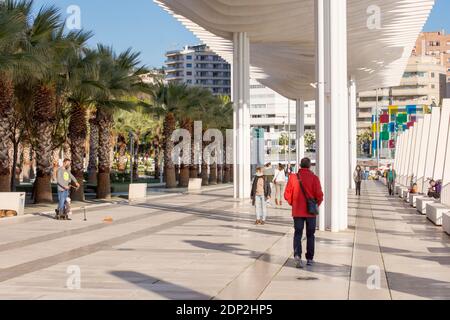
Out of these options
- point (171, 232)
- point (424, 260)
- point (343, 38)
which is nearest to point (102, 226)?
Result: point (171, 232)

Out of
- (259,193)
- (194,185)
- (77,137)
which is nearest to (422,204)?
(259,193)

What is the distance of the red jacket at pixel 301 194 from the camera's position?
452 inches

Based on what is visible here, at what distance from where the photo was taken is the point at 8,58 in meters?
21.5

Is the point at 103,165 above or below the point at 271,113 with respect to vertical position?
below

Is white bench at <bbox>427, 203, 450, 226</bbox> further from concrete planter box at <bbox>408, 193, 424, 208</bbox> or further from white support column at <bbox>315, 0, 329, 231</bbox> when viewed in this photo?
concrete planter box at <bbox>408, 193, 424, 208</bbox>

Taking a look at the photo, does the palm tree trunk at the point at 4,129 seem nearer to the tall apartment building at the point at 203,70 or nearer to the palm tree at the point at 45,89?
the palm tree at the point at 45,89

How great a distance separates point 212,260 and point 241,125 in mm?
21328

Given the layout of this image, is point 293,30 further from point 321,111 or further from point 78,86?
point 321,111

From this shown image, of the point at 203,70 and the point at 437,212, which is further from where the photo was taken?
the point at 203,70

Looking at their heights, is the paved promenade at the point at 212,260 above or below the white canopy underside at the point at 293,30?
below

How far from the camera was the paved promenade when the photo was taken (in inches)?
363

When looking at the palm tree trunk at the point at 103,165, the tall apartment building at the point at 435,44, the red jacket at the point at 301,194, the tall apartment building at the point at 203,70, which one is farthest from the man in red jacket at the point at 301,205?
the tall apartment building at the point at 203,70

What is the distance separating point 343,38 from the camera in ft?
58.0

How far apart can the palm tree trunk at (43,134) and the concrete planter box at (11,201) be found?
5660 millimetres
